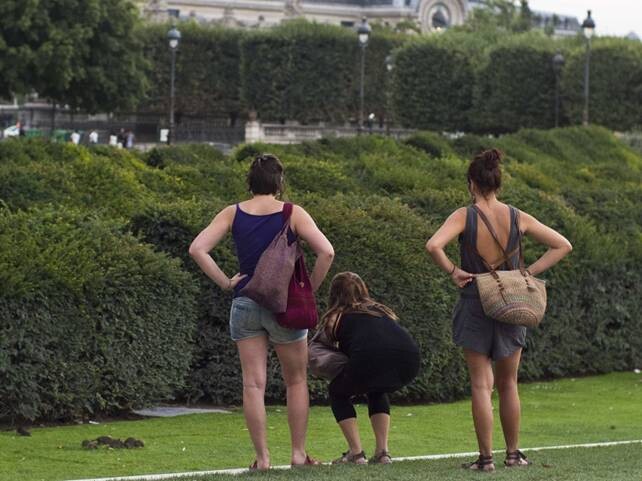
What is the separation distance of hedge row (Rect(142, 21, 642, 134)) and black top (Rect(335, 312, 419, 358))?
6442 centimetres

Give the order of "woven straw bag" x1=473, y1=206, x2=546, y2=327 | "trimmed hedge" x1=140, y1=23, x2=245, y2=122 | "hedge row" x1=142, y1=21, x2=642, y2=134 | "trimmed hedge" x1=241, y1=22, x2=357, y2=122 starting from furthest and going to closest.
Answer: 1. "trimmed hedge" x1=140, y1=23, x2=245, y2=122
2. "trimmed hedge" x1=241, y1=22, x2=357, y2=122
3. "hedge row" x1=142, y1=21, x2=642, y2=134
4. "woven straw bag" x1=473, y1=206, x2=546, y2=327

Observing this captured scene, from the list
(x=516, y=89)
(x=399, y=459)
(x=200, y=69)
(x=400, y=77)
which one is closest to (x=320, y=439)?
(x=399, y=459)

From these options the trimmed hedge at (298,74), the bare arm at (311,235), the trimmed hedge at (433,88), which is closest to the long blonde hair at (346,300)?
the bare arm at (311,235)

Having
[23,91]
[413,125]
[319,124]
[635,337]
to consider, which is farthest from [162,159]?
[319,124]

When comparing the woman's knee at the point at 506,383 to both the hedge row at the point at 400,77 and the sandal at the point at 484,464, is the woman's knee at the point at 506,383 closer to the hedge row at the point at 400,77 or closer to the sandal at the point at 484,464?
the sandal at the point at 484,464

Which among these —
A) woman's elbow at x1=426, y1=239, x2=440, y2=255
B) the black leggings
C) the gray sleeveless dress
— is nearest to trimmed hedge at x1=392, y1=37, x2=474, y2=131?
the black leggings

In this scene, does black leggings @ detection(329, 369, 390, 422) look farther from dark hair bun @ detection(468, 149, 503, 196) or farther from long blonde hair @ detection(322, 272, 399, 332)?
dark hair bun @ detection(468, 149, 503, 196)

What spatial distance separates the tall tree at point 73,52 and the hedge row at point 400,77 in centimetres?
1786

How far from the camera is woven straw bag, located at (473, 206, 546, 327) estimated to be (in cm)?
1050

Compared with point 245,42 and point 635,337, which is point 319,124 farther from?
point 635,337

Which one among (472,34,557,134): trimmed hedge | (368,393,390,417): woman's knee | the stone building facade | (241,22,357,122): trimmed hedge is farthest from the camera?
the stone building facade

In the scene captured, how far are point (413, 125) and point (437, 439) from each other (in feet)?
233

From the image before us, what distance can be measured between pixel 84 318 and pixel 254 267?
3.80m

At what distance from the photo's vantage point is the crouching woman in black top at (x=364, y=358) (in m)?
11.2
